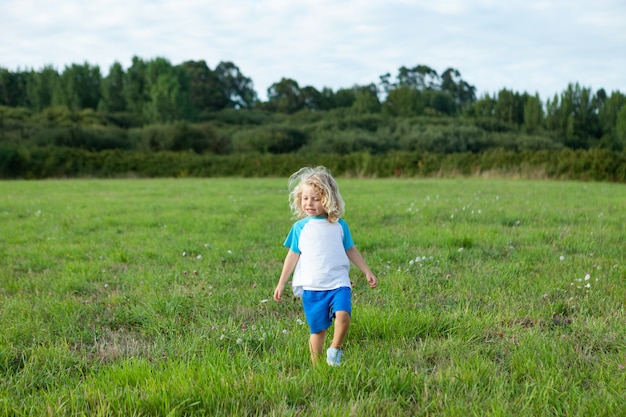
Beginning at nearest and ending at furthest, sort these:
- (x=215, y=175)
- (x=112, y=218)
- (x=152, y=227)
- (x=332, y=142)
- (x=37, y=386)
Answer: (x=37, y=386)
(x=152, y=227)
(x=112, y=218)
(x=215, y=175)
(x=332, y=142)

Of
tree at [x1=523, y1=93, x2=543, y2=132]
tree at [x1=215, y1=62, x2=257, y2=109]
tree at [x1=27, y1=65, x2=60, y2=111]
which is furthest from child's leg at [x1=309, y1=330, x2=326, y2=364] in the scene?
tree at [x1=215, y1=62, x2=257, y2=109]

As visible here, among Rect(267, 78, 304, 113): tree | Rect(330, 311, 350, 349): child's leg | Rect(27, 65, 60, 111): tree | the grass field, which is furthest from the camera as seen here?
Rect(267, 78, 304, 113): tree

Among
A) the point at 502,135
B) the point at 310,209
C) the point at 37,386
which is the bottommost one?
the point at 37,386

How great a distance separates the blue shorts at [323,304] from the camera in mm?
3463

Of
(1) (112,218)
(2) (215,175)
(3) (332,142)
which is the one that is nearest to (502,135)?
(3) (332,142)

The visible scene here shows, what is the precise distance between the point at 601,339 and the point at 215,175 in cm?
3255

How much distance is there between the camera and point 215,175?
34938mm

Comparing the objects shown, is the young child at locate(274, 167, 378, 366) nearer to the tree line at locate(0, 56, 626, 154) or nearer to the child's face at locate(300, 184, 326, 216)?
the child's face at locate(300, 184, 326, 216)

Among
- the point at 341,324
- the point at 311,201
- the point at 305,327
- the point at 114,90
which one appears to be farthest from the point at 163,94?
the point at 341,324

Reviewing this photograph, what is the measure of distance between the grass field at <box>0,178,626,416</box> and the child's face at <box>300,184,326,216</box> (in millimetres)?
1043

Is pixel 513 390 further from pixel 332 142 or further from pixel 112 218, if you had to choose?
pixel 332 142

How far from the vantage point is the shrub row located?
26266 mm

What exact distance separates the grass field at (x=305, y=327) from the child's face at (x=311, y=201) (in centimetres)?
104

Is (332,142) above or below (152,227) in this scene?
above
